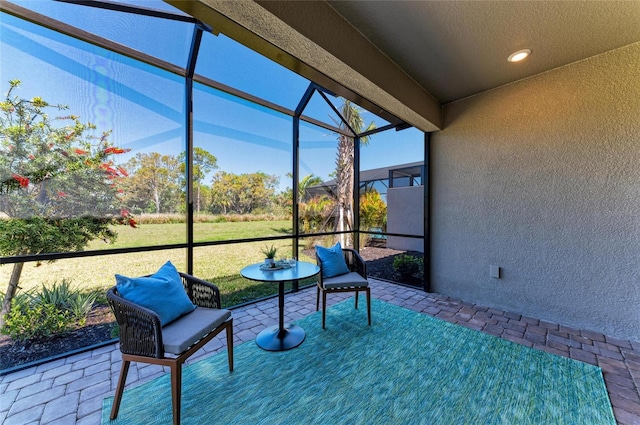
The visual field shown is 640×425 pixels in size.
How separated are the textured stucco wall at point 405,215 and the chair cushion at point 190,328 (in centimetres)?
328

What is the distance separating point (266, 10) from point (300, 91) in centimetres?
211

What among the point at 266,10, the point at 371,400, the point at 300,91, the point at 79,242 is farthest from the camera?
the point at 300,91

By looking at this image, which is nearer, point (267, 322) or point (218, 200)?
point (267, 322)

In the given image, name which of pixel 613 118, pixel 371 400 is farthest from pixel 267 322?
pixel 613 118

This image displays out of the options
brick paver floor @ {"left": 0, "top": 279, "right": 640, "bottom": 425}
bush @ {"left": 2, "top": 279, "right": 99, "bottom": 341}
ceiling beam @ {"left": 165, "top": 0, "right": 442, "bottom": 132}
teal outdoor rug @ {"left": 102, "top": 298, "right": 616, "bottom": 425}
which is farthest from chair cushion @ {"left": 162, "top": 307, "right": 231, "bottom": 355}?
ceiling beam @ {"left": 165, "top": 0, "right": 442, "bottom": 132}

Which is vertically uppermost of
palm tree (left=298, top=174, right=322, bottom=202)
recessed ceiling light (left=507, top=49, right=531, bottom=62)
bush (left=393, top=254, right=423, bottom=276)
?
recessed ceiling light (left=507, top=49, right=531, bottom=62)

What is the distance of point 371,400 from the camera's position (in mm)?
1791

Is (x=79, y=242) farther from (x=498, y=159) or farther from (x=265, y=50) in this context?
(x=498, y=159)

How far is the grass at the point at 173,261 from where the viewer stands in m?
2.38

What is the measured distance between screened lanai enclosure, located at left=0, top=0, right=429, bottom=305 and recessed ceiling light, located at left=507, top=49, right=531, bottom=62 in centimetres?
154

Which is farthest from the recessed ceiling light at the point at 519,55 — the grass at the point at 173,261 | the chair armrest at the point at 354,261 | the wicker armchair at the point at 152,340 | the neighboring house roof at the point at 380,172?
the wicker armchair at the point at 152,340

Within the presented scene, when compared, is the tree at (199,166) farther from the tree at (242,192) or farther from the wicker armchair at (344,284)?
the wicker armchair at (344,284)

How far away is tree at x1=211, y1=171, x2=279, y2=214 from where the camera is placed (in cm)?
346

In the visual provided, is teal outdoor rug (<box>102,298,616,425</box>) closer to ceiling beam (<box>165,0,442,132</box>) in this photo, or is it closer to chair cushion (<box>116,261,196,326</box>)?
chair cushion (<box>116,261,196,326</box>)
